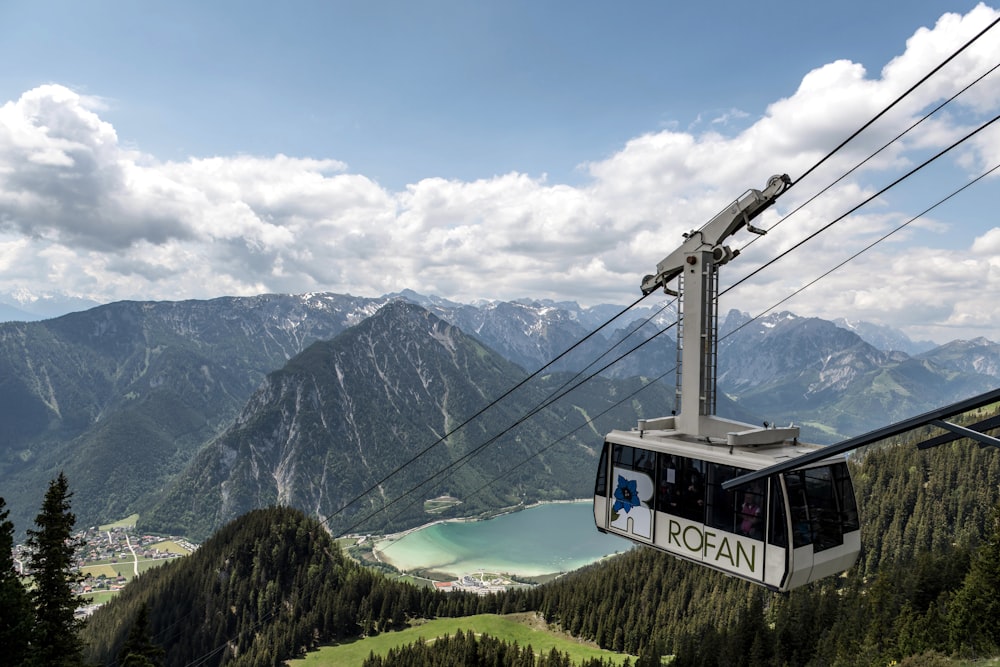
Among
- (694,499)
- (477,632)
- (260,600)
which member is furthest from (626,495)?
(260,600)

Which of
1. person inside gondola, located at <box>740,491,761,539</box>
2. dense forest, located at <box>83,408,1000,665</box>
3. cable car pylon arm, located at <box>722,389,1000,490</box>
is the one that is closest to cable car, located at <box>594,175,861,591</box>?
person inside gondola, located at <box>740,491,761,539</box>

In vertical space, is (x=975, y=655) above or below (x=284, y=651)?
above

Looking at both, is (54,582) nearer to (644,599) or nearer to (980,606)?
(980,606)

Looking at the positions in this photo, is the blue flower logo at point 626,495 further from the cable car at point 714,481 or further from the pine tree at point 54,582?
the pine tree at point 54,582

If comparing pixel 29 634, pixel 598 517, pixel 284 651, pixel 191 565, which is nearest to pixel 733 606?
pixel 284 651

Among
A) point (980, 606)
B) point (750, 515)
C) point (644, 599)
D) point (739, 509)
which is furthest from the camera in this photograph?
point (644, 599)

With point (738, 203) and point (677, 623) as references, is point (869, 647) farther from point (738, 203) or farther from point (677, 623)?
point (738, 203)
